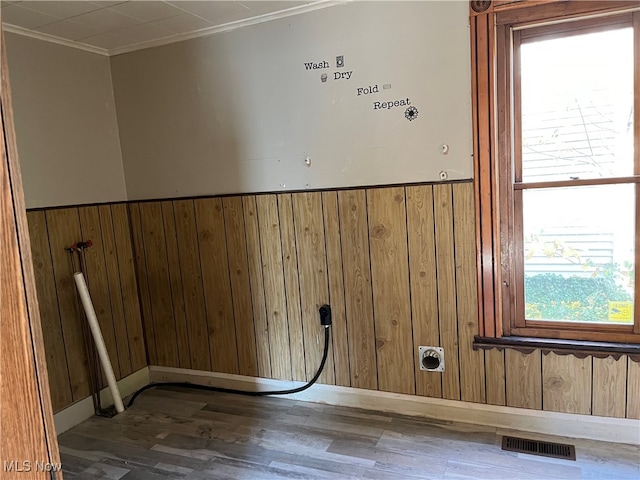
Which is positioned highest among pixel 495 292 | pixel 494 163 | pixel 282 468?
pixel 494 163

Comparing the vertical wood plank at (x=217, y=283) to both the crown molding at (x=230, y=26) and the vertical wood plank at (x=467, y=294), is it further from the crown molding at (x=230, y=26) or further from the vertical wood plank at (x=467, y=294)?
the vertical wood plank at (x=467, y=294)

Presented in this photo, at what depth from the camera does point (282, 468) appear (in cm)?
210

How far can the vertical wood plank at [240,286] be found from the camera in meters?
2.72

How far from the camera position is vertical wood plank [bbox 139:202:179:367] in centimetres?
295

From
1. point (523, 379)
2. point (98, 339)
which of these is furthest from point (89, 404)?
point (523, 379)

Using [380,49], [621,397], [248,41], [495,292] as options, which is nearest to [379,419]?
[495,292]

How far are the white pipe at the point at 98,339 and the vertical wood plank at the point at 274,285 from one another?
96 centimetres

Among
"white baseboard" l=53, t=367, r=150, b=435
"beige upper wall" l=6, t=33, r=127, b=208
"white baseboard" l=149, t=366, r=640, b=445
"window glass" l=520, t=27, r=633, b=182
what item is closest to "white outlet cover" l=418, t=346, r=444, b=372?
"white baseboard" l=149, t=366, r=640, b=445

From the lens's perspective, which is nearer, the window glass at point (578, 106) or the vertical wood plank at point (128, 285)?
the window glass at point (578, 106)

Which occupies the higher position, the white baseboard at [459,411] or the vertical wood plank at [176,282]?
the vertical wood plank at [176,282]

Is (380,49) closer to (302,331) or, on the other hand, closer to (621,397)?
(302,331)

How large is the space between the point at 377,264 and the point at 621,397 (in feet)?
4.22

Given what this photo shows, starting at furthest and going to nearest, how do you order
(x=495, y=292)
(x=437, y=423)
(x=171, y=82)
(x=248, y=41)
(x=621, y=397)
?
(x=171, y=82) → (x=248, y=41) → (x=437, y=423) → (x=495, y=292) → (x=621, y=397)

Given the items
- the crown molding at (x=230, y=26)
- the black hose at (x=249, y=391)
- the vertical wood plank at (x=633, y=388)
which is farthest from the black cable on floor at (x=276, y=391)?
the crown molding at (x=230, y=26)
